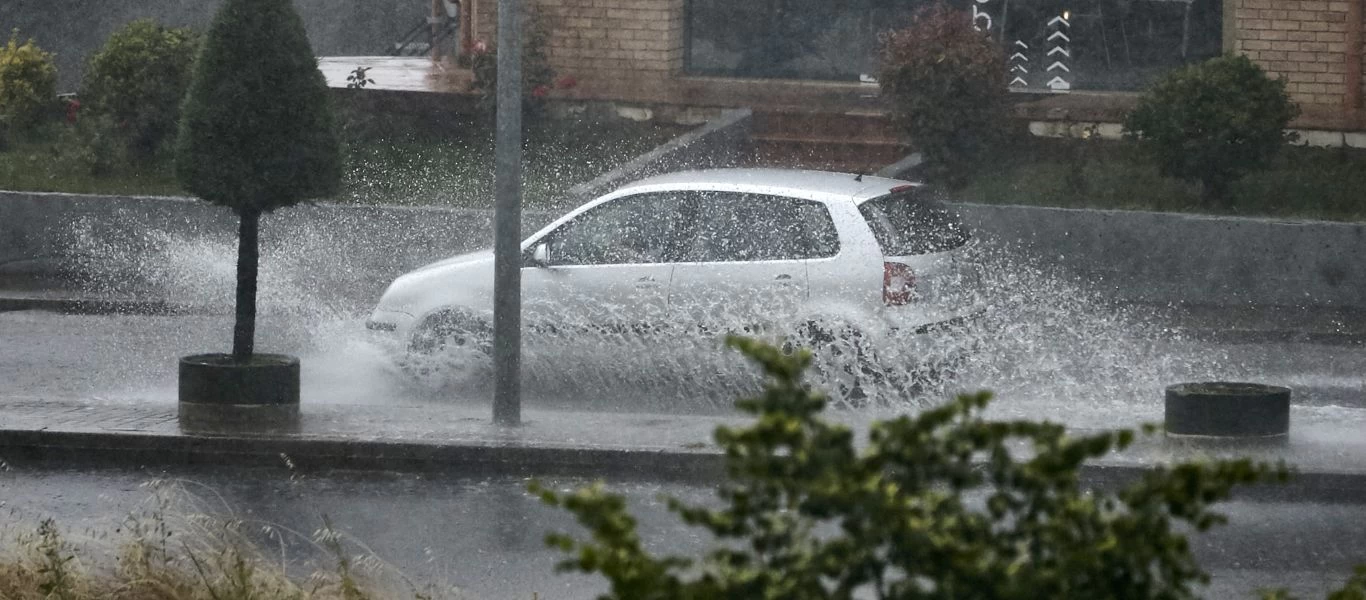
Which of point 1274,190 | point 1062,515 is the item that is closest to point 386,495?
point 1062,515

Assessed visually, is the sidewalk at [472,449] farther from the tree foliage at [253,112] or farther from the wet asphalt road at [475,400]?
the tree foliage at [253,112]

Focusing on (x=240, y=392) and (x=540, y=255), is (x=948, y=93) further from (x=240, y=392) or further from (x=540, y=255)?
(x=240, y=392)

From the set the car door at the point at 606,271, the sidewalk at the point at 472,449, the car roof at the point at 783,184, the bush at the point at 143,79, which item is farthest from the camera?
the bush at the point at 143,79

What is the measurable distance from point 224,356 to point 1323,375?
7.45 meters

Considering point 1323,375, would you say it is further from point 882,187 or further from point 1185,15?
point 1185,15

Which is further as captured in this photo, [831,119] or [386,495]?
[831,119]

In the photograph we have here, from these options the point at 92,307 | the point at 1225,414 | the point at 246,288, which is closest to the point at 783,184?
the point at 1225,414

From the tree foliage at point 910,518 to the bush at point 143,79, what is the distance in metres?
16.9

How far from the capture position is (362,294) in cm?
1587

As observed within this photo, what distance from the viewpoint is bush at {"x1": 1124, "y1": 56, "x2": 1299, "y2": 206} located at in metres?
16.0

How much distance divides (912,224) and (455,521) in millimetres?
3845

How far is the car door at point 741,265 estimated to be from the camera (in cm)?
1059

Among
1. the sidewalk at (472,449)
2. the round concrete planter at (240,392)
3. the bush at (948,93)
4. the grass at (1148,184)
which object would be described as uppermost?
the bush at (948,93)

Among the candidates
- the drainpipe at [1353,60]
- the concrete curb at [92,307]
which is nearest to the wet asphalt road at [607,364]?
the concrete curb at [92,307]
